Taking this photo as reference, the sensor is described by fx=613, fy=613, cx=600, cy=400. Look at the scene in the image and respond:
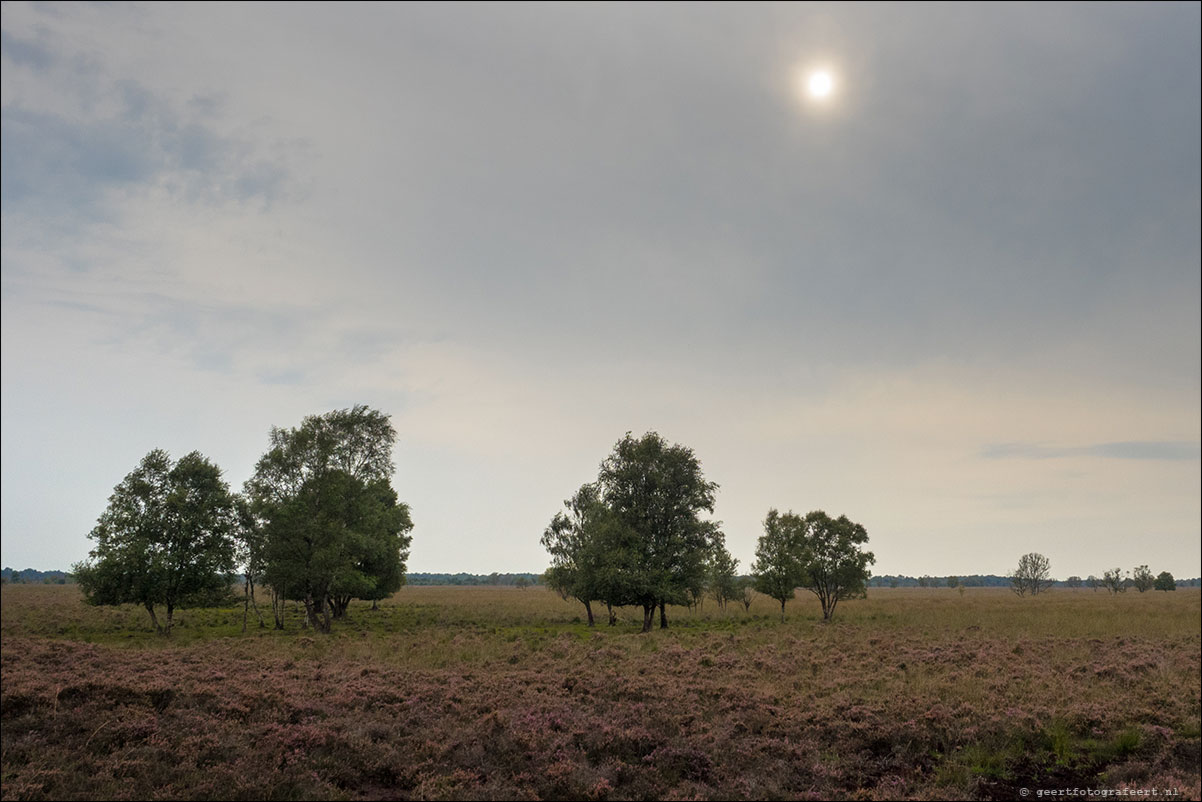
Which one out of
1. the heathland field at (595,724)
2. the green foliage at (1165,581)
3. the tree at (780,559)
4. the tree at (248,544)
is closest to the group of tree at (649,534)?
the tree at (780,559)

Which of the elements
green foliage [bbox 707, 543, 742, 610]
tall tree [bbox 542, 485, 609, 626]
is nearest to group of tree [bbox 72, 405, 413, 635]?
tall tree [bbox 542, 485, 609, 626]

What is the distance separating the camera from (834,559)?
59.4 m

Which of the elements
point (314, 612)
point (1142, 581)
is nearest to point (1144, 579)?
point (1142, 581)

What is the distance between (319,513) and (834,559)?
46190mm

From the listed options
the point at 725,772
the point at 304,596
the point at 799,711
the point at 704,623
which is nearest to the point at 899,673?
the point at 799,711

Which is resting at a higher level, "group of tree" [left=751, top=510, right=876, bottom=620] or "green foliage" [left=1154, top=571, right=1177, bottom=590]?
"group of tree" [left=751, top=510, right=876, bottom=620]

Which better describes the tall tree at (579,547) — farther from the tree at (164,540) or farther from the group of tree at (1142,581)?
the group of tree at (1142,581)

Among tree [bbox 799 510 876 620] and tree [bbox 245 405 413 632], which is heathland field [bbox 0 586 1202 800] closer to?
tree [bbox 245 405 413 632]

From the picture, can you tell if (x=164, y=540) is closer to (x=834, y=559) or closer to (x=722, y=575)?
(x=722, y=575)

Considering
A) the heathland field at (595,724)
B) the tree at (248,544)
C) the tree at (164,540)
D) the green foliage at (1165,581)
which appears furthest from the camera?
the green foliage at (1165,581)

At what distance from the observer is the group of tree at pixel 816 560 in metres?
58.6

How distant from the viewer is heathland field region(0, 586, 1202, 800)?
1275cm

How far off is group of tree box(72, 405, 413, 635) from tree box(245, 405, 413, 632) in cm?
8

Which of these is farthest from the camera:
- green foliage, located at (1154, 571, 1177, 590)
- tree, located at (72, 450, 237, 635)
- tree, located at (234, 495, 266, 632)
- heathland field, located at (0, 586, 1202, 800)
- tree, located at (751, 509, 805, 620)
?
green foliage, located at (1154, 571, 1177, 590)
